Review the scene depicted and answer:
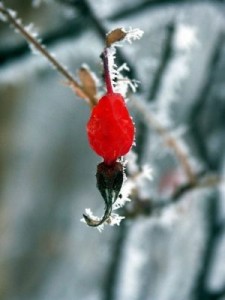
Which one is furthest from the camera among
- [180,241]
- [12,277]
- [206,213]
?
[12,277]

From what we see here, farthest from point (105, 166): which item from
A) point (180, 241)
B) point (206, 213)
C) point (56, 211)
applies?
point (56, 211)

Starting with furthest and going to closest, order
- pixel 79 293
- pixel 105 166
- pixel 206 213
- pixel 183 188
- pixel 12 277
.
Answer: pixel 12 277 → pixel 79 293 → pixel 206 213 → pixel 183 188 → pixel 105 166

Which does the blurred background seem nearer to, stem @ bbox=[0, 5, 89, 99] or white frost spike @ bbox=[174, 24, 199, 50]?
white frost spike @ bbox=[174, 24, 199, 50]

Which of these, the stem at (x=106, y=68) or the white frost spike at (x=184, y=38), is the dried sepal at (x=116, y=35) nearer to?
the stem at (x=106, y=68)

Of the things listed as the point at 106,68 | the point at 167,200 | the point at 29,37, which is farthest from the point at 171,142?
the point at 106,68

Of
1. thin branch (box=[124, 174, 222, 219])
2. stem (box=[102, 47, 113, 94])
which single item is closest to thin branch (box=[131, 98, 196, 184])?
thin branch (box=[124, 174, 222, 219])

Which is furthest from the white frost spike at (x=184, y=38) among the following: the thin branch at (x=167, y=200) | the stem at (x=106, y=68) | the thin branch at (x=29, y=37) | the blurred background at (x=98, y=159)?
the stem at (x=106, y=68)

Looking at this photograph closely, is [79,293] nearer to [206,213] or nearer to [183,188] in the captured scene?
[206,213]
